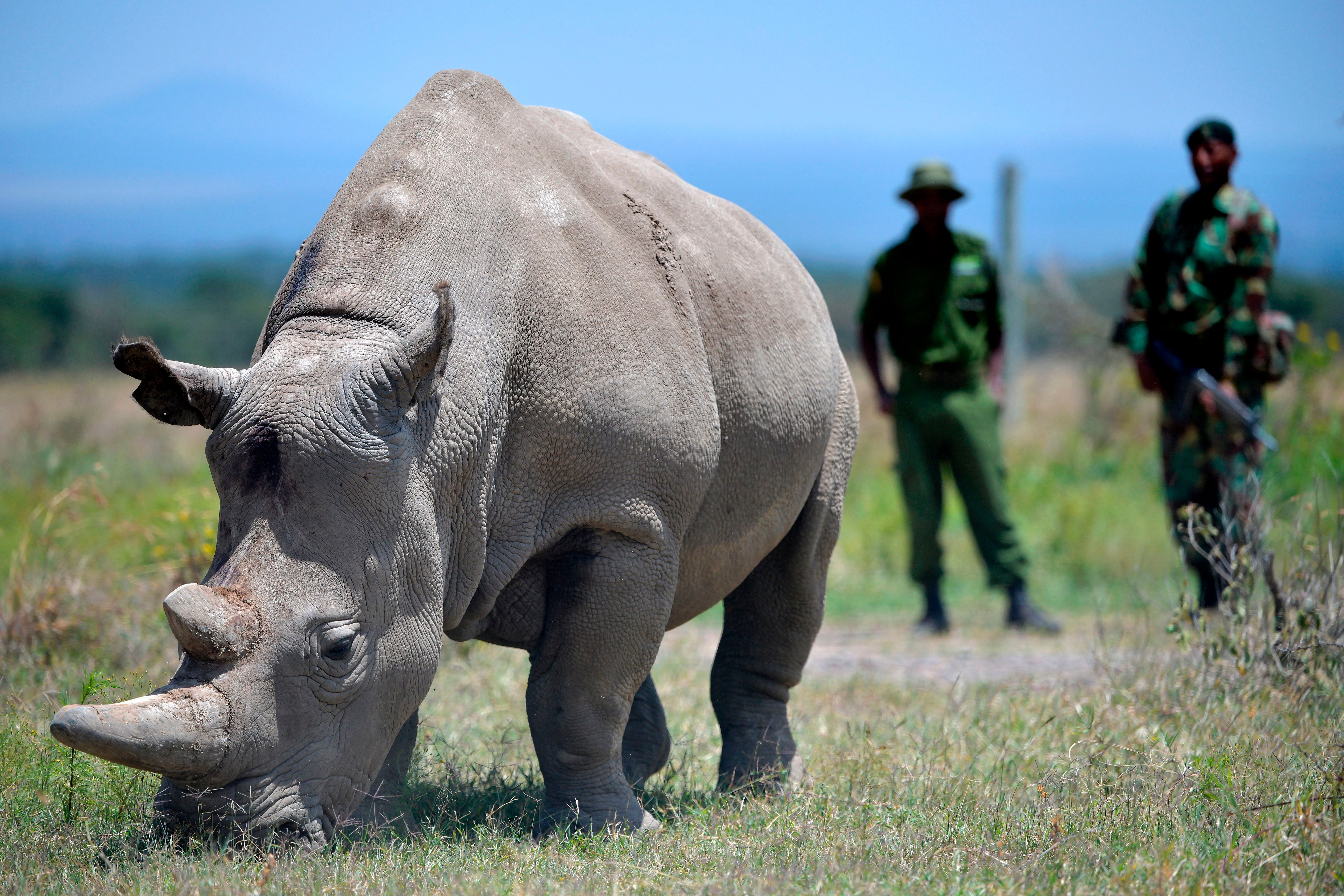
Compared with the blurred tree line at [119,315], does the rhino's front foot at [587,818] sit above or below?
below

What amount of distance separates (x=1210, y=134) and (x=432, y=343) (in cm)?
536

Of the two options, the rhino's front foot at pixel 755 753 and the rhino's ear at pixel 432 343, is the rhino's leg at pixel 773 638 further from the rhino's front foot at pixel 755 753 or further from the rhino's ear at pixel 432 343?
the rhino's ear at pixel 432 343

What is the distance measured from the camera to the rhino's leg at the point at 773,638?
467 centimetres

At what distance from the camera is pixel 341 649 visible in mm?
3090

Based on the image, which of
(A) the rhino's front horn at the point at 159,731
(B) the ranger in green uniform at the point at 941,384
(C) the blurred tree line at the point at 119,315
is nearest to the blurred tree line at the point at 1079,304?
(B) the ranger in green uniform at the point at 941,384

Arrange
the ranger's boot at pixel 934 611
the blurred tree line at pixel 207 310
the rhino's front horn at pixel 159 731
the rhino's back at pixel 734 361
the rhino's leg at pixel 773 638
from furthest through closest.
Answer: the blurred tree line at pixel 207 310
the ranger's boot at pixel 934 611
the rhino's leg at pixel 773 638
the rhino's back at pixel 734 361
the rhino's front horn at pixel 159 731

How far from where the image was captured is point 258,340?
3619 millimetres

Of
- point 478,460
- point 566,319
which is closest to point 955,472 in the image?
point 566,319

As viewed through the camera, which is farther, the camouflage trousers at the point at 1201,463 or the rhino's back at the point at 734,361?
the camouflage trousers at the point at 1201,463

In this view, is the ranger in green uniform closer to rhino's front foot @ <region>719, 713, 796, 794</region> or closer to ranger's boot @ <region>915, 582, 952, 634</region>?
ranger's boot @ <region>915, 582, 952, 634</region>

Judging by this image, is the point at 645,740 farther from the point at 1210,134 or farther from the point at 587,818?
the point at 1210,134

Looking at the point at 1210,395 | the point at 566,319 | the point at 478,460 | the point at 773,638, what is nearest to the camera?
the point at 478,460

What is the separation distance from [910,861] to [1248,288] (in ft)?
15.6

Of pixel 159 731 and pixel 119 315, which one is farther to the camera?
pixel 119 315
